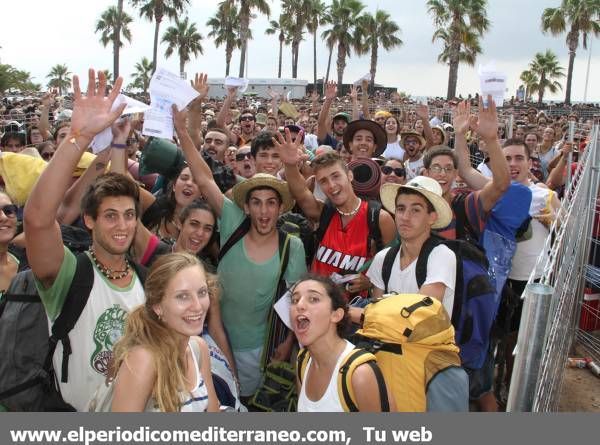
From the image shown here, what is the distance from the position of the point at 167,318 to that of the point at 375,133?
3.57 m

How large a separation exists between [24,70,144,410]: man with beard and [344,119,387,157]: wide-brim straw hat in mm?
3033

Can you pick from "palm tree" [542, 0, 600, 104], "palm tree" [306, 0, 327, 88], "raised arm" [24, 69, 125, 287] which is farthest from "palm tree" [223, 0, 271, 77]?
"raised arm" [24, 69, 125, 287]

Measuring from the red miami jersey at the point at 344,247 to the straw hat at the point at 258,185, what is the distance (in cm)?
39

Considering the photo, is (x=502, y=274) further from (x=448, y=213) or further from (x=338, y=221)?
(x=338, y=221)

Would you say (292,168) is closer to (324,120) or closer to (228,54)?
(324,120)

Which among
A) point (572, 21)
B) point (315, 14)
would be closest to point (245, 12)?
point (315, 14)

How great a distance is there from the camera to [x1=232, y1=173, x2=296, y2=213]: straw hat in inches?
137

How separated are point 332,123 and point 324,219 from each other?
15.8 ft

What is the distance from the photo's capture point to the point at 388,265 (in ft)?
10.1

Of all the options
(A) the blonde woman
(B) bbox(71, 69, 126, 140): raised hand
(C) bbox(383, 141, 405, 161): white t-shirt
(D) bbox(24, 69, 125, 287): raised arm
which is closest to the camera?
(A) the blonde woman

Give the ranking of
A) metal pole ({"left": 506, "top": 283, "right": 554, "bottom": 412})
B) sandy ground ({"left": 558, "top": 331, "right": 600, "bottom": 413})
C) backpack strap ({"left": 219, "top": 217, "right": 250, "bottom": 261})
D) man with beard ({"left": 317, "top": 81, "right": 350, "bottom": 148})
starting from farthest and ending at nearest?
man with beard ({"left": 317, "top": 81, "right": 350, "bottom": 148})
sandy ground ({"left": 558, "top": 331, "right": 600, "bottom": 413})
backpack strap ({"left": 219, "top": 217, "right": 250, "bottom": 261})
metal pole ({"left": 506, "top": 283, "right": 554, "bottom": 412})

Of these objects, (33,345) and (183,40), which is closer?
(33,345)

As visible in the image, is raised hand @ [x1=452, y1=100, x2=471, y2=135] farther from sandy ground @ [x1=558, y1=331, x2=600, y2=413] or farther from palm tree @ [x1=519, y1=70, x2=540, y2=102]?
palm tree @ [x1=519, y1=70, x2=540, y2=102]

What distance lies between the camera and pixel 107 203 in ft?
8.50
